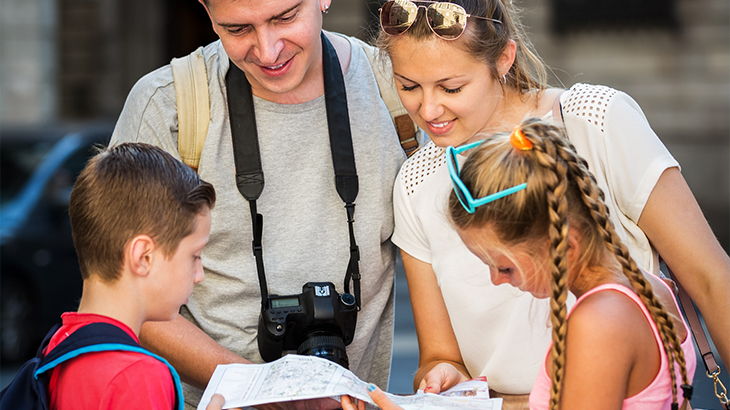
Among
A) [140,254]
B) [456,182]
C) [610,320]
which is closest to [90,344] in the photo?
[140,254]

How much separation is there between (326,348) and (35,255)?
14.0 feet

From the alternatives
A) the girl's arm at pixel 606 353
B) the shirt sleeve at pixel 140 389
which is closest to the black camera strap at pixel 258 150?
the shirt sleeve at pixel 140 389

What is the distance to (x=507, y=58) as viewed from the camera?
2.39m

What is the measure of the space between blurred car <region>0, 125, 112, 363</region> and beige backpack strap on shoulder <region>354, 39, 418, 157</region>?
378cm

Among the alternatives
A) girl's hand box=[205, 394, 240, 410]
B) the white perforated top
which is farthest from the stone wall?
girl's hand box=[205, 394, 240, 410]

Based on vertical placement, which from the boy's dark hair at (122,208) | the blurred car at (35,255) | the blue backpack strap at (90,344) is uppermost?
the boy's dark hair at (122,208)

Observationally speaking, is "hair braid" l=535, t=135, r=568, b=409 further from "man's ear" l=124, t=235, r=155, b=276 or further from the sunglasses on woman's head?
"man's ear" l=124, t=235, r=155, b=276

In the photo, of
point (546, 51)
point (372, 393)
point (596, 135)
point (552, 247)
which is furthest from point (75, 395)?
point (546, 51)

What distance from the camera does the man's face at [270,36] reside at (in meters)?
2.29

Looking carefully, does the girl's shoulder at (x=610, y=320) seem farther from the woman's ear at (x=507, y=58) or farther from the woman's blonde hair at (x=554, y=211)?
the woman's ear at (x=507, y=58)

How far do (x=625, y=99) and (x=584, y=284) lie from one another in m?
0.65

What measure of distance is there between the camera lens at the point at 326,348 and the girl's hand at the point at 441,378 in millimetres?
236

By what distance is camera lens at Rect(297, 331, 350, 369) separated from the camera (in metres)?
2.20

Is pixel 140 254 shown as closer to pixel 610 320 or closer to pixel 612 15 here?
pixel 610 320
